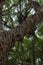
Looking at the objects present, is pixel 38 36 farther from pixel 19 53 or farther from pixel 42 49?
pixel 19 53

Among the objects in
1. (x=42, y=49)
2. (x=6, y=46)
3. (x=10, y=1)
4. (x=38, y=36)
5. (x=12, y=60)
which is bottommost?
(x=6, y=46)

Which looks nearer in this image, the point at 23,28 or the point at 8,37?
the point at 8,37

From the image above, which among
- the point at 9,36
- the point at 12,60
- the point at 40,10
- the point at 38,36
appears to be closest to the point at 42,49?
the point at 38,36

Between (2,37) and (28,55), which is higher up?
(28,55)

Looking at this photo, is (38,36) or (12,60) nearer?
(12,60)

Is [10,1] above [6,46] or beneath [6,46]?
above

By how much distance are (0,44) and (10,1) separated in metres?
1.47

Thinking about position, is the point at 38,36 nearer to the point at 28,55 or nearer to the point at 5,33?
the point at 28,55

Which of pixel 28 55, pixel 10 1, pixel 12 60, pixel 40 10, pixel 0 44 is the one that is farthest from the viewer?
pixel 10 1

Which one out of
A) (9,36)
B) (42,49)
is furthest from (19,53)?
(9,36)

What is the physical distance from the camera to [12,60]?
218 cm

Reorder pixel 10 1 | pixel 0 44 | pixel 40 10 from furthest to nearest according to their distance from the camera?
1. pixel 10 1
2. pixel 40 10
3. pixel 0 44

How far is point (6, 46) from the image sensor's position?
1299 millimetres

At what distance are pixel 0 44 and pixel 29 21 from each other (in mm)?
319
